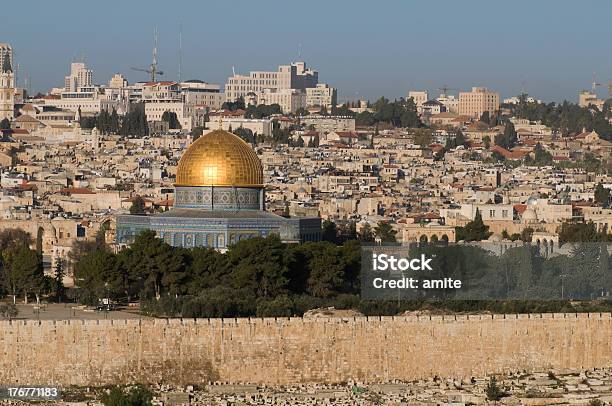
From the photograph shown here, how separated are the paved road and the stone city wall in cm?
448

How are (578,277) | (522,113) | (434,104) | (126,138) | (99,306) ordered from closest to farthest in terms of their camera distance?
(578,277)
(99,306)
(126,138)
(522,113)
(434,104)

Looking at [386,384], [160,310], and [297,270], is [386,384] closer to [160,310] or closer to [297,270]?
[160,310]

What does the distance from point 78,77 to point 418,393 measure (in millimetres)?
154341

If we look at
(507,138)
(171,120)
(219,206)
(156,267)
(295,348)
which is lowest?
(295,348)

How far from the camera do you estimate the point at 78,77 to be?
187 meters

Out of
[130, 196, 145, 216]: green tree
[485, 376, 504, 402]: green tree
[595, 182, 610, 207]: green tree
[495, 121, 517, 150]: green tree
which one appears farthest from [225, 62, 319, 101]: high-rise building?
[485, 376, 504, 402]: green tree

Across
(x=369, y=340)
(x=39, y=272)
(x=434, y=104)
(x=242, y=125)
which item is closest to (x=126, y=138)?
(x=242, y=125)

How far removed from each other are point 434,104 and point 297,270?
120553 millimetres

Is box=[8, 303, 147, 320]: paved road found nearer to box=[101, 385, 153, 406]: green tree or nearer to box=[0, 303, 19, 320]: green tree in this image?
box=[0, 303, 19, 320]: green tree

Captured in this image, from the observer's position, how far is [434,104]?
16575 cm

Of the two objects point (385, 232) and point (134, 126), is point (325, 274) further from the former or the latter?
point (134, 126)

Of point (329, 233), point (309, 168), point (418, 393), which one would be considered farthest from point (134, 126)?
point (418, 393)


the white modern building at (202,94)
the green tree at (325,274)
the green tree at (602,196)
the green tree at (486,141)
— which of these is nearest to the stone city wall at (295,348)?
the green tree at (325,274)

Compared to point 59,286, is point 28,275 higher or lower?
higher
